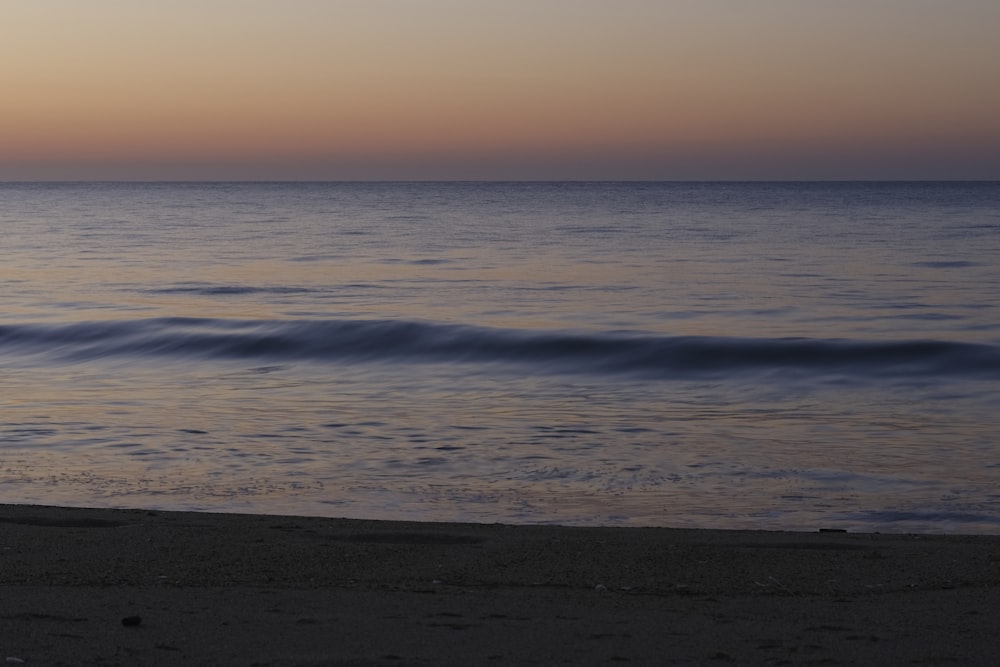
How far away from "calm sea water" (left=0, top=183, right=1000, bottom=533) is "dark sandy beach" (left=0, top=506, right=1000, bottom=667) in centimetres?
121

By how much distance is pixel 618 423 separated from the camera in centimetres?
1325

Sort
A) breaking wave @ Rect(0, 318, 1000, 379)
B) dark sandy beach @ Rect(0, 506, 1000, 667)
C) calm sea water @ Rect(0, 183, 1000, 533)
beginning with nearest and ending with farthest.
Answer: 1. dark sandy beach @ Rect(0, 506, 1000, 667)
2. calm sea water @ Rect(0, 183, 1000, 533)
3. breaking wave @ Rect(0, 318, 1000, 379)

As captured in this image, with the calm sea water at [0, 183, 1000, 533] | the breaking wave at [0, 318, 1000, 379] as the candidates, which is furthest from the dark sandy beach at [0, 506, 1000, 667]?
the breaking wave at [0, 318, 1000, 379]

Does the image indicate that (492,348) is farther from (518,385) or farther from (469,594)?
(469,594)

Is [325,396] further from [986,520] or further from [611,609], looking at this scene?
[611,609]

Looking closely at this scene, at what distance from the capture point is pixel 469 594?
6.13 metres

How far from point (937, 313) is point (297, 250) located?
84.7ft

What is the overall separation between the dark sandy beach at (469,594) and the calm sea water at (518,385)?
3.98 ft

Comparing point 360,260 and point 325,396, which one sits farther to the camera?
point 360,260

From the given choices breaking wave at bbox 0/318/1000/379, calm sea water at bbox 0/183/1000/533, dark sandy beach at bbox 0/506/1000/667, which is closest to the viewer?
dark sandy beach at bbox 0/506/1000/667

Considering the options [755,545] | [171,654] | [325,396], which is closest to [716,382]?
[325,396]

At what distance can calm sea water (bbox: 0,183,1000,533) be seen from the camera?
966cm

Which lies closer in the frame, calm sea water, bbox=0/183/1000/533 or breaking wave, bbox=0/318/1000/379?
calm sea water, bbox=0/183/1000/533

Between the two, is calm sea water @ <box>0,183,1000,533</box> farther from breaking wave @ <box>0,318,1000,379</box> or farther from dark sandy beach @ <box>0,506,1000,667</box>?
dark sandy beach @ <box>0,506,1000,667</box>
